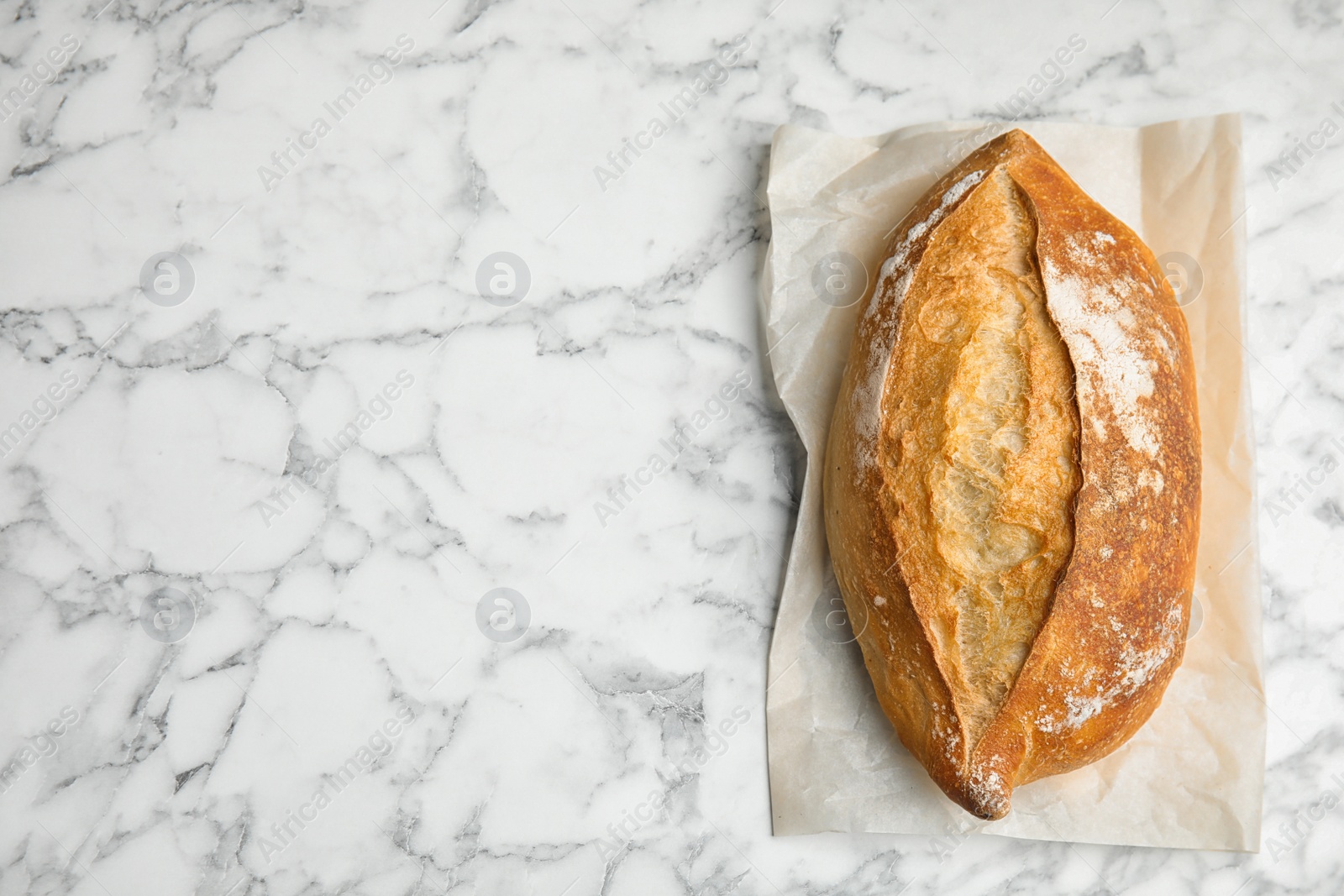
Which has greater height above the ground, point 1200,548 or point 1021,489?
point 1021,489

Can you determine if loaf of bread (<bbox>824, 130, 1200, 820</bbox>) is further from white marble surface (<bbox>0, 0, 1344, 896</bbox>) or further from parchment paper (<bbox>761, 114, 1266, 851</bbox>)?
white marble surface (<bbox>0, 0, 1344, 896</bbox>)

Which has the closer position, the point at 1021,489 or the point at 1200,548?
the point at 1021,489

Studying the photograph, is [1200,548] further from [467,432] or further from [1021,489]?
[467,432]

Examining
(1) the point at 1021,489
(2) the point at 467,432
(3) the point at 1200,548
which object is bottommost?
(3) the point at 1200,548

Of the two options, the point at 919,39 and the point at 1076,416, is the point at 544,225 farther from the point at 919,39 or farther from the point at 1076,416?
the point at 1076,416

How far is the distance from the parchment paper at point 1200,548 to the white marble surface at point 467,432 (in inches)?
3.0

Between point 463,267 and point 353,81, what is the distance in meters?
0.35

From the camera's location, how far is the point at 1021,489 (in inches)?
39.1

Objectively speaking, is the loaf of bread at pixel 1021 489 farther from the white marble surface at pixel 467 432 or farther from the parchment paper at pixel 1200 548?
the white marble surface at pixel 467 432

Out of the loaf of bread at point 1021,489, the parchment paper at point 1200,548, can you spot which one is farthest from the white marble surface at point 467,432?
the loaf of bread at point 1021,489

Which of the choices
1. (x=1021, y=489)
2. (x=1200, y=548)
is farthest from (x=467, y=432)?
(x=1200, y=548)

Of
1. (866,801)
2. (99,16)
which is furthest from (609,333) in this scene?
(99,16)

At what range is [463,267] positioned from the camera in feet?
4.37

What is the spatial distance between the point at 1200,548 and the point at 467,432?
1.13 meters
